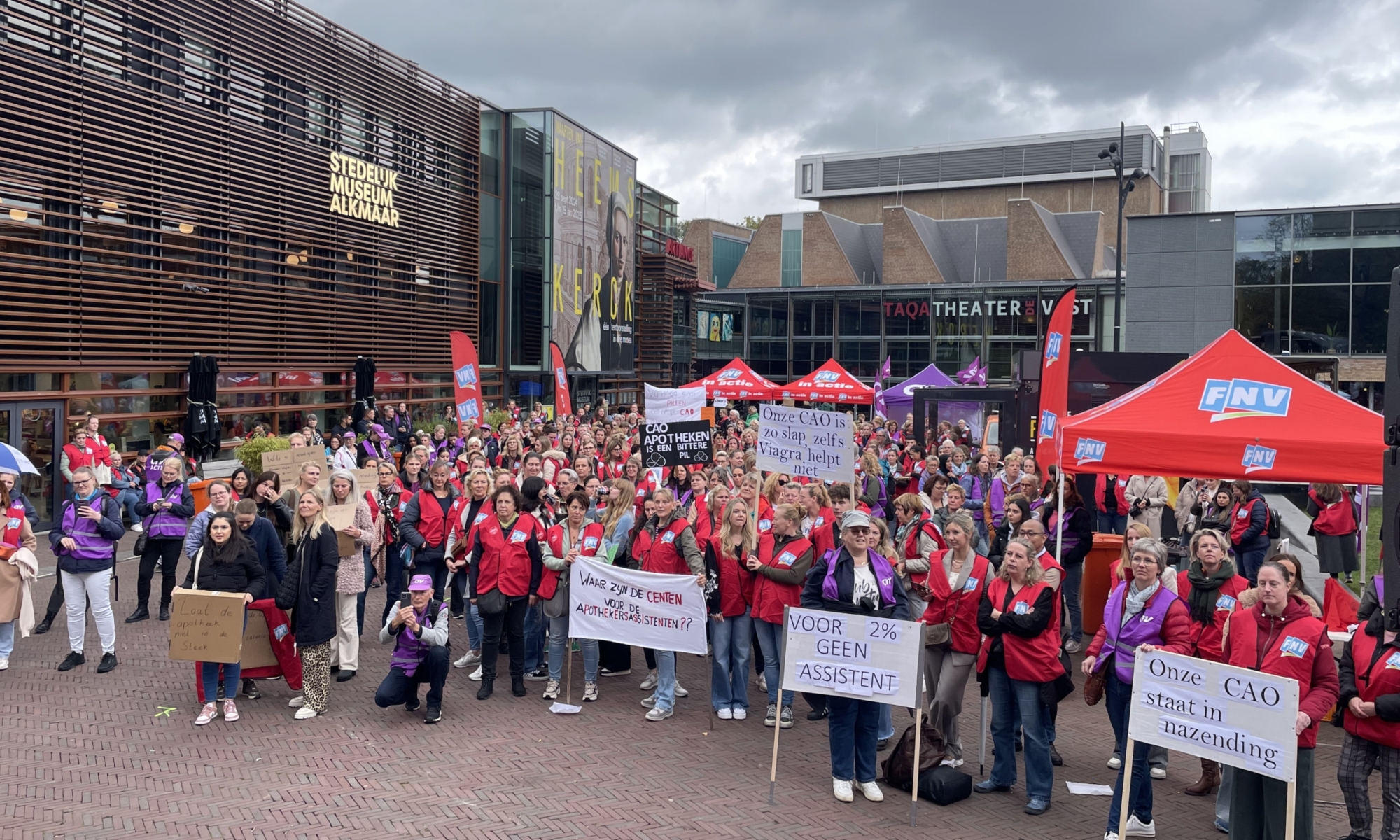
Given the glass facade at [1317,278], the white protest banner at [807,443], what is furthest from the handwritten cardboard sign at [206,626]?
the glass facade at [1317,278]

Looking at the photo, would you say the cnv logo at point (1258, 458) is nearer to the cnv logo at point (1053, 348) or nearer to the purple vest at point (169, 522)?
the cnv logo at point (1053, 348)

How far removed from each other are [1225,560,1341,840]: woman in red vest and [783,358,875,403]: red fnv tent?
22.9m

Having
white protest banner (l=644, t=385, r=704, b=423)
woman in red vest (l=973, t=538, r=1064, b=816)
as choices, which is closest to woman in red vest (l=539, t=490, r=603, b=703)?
woman in red vest (l=973, t=538, r=1064, b=816)

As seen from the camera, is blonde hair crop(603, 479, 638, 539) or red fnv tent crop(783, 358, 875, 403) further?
red fnv tent crop(783, 358, 875, 403)

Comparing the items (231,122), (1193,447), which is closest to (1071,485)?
(1193,447)

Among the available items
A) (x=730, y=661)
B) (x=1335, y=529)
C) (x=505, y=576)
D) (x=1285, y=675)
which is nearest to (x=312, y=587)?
(x=505, y=576)

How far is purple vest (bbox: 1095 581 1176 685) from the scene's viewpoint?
250 inches

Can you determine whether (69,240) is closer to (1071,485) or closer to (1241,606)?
(1071,485)

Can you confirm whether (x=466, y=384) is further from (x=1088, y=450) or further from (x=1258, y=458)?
(x=1258, y=458)

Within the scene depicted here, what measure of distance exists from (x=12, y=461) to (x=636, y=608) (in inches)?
248

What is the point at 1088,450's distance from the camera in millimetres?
9141

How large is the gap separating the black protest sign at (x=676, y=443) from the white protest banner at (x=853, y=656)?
18.8 feet

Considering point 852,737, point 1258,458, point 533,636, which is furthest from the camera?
point 533,636

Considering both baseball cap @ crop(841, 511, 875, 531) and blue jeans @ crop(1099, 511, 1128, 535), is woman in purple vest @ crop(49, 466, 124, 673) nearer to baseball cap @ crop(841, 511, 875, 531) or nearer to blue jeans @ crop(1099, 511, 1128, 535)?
baseball cap @ crop(841, 511, 875, 531)
